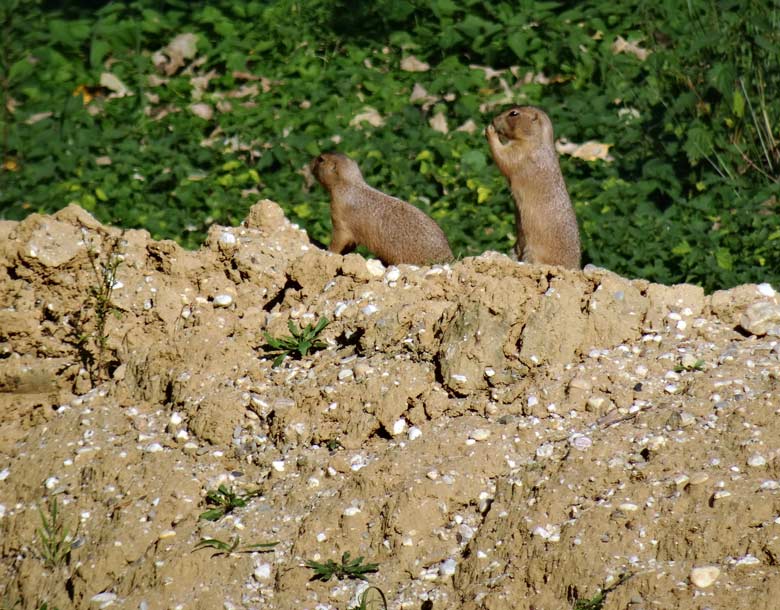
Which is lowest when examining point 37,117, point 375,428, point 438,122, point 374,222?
point 37,117

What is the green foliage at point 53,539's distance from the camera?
5.01 m

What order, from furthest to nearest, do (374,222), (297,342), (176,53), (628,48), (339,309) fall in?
(176,53), (628,48), (374,222), (339,309), (297,342)

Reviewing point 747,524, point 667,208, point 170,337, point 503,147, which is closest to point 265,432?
point 170,337

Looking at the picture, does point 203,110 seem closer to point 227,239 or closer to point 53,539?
point 227,239

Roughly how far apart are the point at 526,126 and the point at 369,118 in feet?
7.63

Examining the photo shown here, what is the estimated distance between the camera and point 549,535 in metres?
4.55

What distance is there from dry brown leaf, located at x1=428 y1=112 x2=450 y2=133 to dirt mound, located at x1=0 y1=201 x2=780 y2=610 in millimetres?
4267

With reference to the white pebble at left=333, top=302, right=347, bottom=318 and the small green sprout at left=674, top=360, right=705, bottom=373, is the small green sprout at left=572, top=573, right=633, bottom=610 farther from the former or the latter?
the white pebble at left=333, top=302, right=347, bottom=318

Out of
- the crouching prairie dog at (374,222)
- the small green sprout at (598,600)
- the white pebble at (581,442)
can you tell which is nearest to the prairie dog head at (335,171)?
the crouching prairie dog at (374,222)

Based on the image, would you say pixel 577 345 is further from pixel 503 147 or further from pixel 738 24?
pixel 738 24

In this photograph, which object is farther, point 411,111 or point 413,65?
point 413,65

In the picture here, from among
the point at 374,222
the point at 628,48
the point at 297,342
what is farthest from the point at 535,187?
the point at 628,48

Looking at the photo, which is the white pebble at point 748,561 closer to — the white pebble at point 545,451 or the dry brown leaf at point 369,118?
the white pebble at point 545,451

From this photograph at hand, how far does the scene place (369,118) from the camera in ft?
34.3
